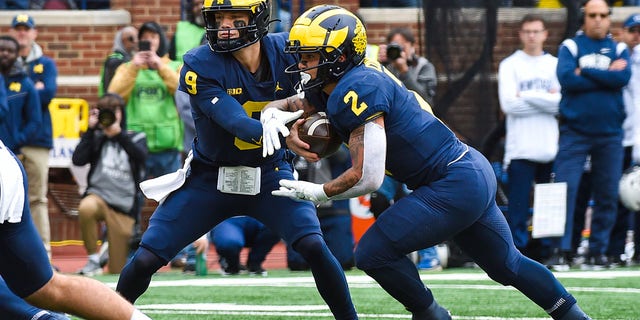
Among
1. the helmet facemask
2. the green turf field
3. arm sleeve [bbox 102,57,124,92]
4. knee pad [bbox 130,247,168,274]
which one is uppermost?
the helmet facemask

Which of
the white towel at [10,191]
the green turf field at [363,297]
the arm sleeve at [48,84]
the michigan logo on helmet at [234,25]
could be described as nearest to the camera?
the white towel at [10,191]

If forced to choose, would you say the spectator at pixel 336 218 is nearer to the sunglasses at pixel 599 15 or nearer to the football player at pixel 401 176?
the sunglasses at pixel 599 15

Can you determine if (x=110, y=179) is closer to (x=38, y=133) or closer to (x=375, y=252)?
(x=38, y=133)

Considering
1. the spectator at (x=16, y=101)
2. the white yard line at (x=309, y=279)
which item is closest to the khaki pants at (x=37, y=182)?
the spectator at (x=16, y=101)

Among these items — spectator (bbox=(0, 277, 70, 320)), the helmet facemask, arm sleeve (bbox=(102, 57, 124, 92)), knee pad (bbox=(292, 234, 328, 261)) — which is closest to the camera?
spectator (bbox=(0, 277, 70, 320))

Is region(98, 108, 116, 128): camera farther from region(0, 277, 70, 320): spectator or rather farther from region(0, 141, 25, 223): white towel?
region(0, 141, 25, 223): white towel

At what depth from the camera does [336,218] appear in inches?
417

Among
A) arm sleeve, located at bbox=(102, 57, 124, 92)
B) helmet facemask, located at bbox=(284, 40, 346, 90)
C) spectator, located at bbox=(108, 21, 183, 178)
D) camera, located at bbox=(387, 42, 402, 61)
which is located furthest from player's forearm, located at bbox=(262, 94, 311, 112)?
arm sleeve, located at bbox=(102, 57, 124, 92)

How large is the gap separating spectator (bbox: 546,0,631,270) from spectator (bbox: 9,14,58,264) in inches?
168

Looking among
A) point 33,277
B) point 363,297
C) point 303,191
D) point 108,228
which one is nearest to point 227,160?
point 303,191

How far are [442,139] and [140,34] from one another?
5875 millimetres

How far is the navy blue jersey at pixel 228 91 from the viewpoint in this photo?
19.5 feet

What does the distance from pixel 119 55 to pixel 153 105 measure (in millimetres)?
849

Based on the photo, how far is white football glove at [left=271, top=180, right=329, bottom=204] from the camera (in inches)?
213
